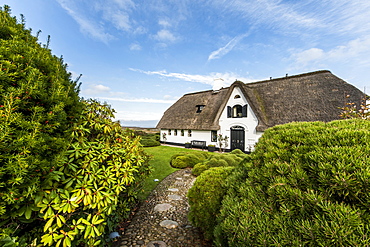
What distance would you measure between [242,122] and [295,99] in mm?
5489

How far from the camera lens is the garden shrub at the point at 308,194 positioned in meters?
1.15

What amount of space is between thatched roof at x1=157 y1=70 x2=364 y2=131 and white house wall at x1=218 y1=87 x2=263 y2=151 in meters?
0.52

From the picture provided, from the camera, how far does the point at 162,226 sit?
3.82 m

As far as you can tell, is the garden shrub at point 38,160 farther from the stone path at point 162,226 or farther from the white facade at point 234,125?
the white facade at point 234,125

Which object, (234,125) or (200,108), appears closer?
(234,125)

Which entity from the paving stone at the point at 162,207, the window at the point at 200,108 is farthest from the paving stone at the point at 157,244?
the window at the point at 200,108

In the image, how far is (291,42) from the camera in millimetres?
10875

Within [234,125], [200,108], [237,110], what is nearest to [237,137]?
[234,125]

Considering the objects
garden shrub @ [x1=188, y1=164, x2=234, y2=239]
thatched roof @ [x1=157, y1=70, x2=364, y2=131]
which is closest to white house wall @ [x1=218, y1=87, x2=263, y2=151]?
thatched roof @ [x1=157, y1=70, x2=364, y2=131]

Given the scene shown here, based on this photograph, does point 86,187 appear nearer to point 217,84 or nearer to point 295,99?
point 295,99

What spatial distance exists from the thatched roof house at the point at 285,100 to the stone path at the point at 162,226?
12742 mm

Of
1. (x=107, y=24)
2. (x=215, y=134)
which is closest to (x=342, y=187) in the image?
(x=107, y=24)

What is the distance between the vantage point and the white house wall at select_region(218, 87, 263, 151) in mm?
15477

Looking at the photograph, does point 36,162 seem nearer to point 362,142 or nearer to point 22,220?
point 22,220
